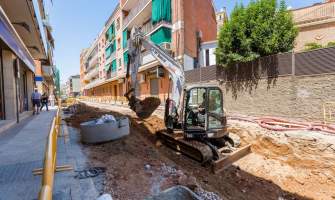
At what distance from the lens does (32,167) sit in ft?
11.2

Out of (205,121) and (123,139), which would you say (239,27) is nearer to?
(205,121)

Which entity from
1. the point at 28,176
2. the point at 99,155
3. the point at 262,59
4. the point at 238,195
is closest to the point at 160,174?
the point at 99,155

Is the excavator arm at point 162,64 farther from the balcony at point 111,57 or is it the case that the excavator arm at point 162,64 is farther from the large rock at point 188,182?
the balcony at point 111,57

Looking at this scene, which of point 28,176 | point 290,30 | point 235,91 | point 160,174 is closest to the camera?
point 28,176

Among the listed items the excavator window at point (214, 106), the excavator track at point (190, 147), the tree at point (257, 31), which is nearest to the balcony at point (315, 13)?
the tree at point (257, 31)

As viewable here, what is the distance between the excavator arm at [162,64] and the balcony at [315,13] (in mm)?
16246

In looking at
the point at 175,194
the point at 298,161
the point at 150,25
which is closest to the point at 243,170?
the point at 298,161

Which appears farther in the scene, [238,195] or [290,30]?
[290,30]

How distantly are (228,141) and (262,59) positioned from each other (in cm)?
540

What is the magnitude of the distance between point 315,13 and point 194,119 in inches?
795

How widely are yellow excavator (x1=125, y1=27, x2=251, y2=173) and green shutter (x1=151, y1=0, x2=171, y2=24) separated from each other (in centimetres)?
998

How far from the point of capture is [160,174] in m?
3.31

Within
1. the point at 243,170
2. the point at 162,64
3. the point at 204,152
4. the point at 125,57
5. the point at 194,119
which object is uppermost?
the point at 125,57

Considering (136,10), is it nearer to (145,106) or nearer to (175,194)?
(145,106)
